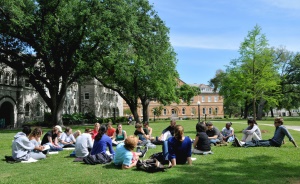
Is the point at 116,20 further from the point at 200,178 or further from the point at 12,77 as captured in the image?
the point at 200,178

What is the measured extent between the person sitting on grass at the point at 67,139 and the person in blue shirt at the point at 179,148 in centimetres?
626

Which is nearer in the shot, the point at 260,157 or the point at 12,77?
the point at 260,157

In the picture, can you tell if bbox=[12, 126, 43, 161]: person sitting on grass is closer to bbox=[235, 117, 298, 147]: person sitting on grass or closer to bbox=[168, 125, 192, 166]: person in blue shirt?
bbox=[168, 125, 192, 166]: person in blue shirt

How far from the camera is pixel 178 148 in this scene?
27.5 ft

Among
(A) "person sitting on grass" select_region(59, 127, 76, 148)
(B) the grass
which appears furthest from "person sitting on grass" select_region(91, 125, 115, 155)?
(A) "person sitting on grass" select_region(59, 127, 76, 148)

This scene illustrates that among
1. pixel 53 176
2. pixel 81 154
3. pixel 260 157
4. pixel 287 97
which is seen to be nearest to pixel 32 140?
pixel 81 154

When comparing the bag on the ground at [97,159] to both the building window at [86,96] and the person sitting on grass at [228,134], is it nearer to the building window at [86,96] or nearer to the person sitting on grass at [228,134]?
the person sitting on grass at [228,134]

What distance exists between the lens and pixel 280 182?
6441mm

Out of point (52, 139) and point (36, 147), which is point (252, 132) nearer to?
point (52, 139)

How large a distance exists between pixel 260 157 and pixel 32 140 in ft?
25.7

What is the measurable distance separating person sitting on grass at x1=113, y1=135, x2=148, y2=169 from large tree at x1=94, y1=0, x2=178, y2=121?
815 inches

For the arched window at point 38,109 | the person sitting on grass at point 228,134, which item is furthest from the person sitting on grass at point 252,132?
the arched window at point 38,109

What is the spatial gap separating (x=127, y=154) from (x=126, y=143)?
32 centimetres

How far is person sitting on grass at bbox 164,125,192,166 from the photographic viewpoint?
8.21 metres
